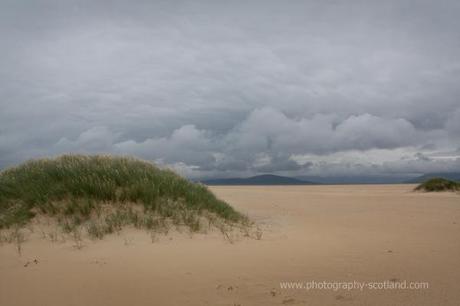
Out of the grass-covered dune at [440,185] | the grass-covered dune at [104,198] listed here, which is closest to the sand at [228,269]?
the grass-covered dune at [104,198]

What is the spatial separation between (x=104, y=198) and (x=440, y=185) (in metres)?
25.0

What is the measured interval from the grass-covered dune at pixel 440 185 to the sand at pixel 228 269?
2032cm

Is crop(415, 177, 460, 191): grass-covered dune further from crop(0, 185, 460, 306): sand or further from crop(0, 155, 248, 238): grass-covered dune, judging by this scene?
crop(0, 155, 248, 238): grass-covered dune

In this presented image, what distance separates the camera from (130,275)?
5.62m

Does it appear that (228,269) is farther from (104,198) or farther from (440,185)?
(440,185)

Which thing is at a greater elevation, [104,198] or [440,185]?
[104,198]

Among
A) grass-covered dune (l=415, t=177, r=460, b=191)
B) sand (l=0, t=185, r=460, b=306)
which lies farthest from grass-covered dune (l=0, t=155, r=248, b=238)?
grass-covered dune (l=415, t=177, r=460, b=191)

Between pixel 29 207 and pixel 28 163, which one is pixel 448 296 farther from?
pixel 28 163

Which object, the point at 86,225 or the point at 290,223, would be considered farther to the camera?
the point at 290,223

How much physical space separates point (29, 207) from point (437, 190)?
2635cm

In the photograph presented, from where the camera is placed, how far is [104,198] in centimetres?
992

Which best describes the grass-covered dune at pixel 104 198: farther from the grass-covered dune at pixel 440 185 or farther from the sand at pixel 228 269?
the grass-covered dune at pixel 440 185

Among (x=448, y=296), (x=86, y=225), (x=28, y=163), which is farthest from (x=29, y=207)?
(x=448, y=296)

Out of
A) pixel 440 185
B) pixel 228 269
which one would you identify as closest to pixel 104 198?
pixel 228 269
